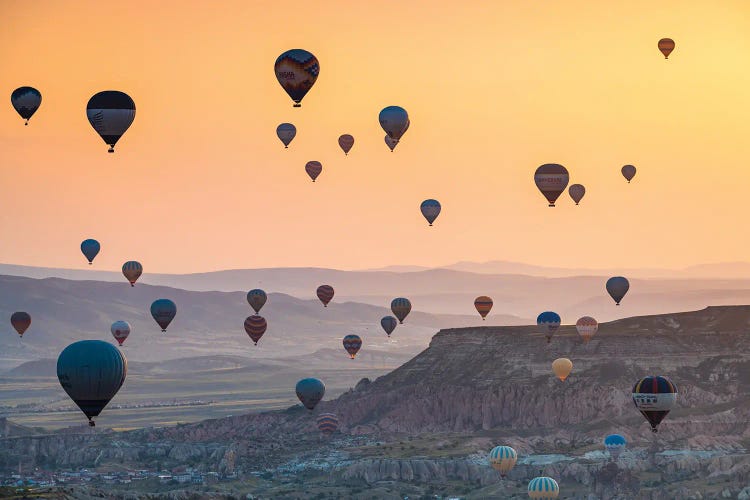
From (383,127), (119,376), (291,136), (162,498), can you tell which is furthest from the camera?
(291,136)

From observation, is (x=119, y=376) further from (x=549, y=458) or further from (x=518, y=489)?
(x=549, y=458)

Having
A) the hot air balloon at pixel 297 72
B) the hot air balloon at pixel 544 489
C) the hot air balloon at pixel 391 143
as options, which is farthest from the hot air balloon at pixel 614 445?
the hot air balloon at pixel 297 72

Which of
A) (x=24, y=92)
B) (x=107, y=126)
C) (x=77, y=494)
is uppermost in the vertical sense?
(x=24, y=92)

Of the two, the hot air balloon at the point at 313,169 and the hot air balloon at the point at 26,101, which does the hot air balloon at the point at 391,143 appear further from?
the hot air balloon at the point at 26,101

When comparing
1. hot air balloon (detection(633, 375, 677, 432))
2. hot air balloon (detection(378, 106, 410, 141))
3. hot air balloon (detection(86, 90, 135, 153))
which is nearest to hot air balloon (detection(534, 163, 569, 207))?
hot air balloon (detection(378, 106, 410, 141))

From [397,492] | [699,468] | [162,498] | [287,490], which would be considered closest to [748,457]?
[699,468]

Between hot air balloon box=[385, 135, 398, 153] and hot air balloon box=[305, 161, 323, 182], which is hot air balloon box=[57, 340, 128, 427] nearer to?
hot air balloon box=[385, 135, 398, 153]
